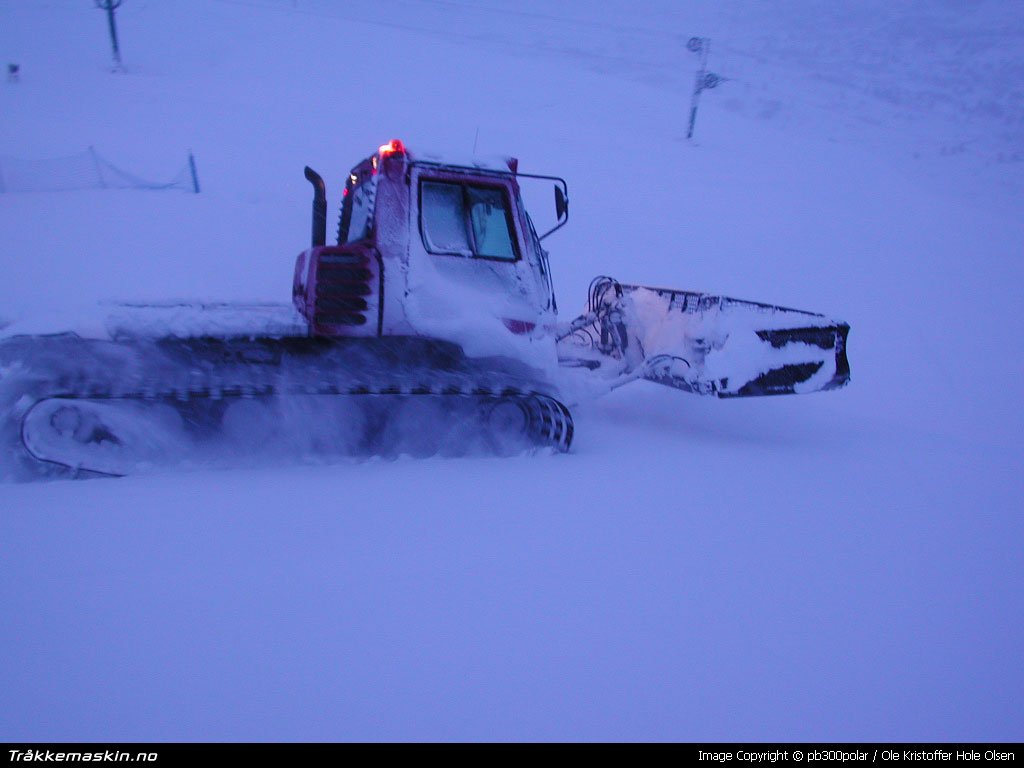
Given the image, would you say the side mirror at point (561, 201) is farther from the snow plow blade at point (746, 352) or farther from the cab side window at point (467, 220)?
the snow plow blade at point (746, 352)

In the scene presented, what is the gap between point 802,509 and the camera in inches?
145

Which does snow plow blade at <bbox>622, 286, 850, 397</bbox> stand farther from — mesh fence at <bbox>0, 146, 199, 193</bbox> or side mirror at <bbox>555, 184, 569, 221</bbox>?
mesh fence at <bbox>0, 146, 199, 193</bbox>

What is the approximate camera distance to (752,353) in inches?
189

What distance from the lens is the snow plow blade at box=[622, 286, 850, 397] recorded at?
4.78 metres

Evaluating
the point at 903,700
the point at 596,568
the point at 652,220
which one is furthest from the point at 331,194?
the point at 903,700

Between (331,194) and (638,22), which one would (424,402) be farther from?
(638,22)

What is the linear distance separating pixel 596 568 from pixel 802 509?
1.54 meters

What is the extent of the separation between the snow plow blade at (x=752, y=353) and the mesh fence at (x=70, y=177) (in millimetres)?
9755

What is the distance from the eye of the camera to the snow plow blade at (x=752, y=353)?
478 centimetres

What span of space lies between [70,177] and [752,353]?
11.6 metres

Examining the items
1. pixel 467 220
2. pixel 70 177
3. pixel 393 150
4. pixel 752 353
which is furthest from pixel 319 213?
pixel 70 177

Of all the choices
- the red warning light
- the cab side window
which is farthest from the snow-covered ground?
the red warning light

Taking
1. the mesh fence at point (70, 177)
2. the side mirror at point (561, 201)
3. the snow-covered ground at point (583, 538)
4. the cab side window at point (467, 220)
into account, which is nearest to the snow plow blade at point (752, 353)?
the snow-covered ground at point (583, 538)

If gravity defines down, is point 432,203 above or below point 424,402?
above
